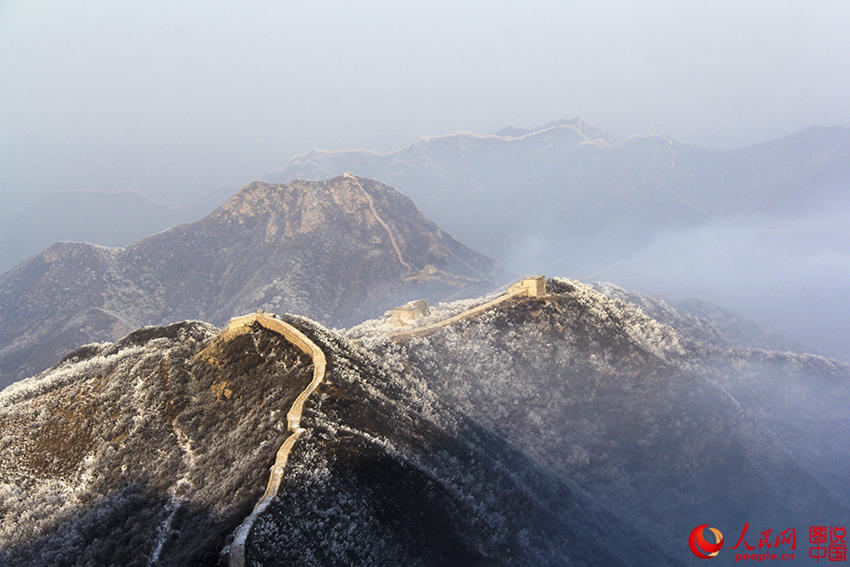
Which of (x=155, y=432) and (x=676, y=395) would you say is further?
(x=676, y=395)

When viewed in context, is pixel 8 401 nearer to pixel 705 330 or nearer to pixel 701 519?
pixel 701 519

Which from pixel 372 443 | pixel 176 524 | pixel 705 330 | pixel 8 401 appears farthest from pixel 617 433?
pixel 705 330

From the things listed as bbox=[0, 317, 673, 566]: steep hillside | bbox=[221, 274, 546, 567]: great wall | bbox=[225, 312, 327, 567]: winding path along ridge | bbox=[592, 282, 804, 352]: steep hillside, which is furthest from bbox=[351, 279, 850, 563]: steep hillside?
bbox=[592, 282, 804, 352]: steep hillside

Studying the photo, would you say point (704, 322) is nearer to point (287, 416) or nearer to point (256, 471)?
point (287, 416)

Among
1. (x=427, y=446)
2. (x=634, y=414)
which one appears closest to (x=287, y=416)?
(x=427, y=446)

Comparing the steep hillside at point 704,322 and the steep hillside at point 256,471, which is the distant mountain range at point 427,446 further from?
the steep hillside at point 704,322

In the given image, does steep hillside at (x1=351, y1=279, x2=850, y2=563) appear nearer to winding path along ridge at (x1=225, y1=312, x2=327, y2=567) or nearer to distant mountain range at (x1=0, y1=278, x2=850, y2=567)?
distant mountain range at (x1=0, y1=278, x2=850, y2=567)

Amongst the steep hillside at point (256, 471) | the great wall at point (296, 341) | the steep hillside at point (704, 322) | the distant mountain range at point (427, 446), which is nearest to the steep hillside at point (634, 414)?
the distant mountain range at point (427, 446)
